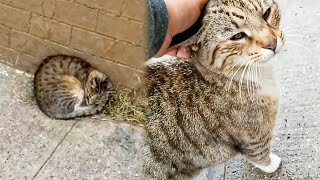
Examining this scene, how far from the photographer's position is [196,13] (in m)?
0.84

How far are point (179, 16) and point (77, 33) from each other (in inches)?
24.5

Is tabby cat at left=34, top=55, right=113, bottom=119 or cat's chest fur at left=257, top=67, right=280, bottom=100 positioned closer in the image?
cat's chest fur at left=257, top=67, right=280, bottom=100

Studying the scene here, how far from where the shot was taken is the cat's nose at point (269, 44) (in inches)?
33.6

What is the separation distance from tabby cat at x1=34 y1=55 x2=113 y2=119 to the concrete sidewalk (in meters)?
0.03

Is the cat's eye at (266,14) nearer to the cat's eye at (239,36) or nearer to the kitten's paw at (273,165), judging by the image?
the cat's eye at (239,36)

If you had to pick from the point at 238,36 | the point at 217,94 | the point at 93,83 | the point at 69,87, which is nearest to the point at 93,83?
the point at 93,83

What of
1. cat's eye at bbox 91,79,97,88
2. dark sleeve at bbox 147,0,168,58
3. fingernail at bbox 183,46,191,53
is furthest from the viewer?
cat's eye at bbox 91,79,97,88

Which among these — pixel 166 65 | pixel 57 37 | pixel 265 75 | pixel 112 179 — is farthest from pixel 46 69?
pixel 265 75

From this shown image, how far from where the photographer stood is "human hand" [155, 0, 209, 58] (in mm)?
797

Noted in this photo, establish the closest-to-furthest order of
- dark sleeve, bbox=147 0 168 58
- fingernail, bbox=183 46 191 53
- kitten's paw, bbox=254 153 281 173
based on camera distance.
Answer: dark sleeve, bbox=147 0 168 58 < fingernail, bbox=183 46 191 53 < kitten's paw, bbox=254 153 281 173

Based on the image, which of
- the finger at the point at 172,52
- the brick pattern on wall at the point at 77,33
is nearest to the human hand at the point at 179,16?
the finger at the point at 172,52

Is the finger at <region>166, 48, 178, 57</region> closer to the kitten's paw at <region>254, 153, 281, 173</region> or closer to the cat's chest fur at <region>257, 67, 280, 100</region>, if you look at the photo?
the cat's chest fur at <region>257, 67, 280, 100</region>

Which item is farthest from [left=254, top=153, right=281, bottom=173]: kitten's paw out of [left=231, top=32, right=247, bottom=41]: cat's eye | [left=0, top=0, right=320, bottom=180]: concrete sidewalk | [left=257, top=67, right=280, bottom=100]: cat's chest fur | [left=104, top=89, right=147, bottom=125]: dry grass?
[left=231, top=32, right=247, bottom=41]: cat's eye

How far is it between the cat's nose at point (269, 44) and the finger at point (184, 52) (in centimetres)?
13
